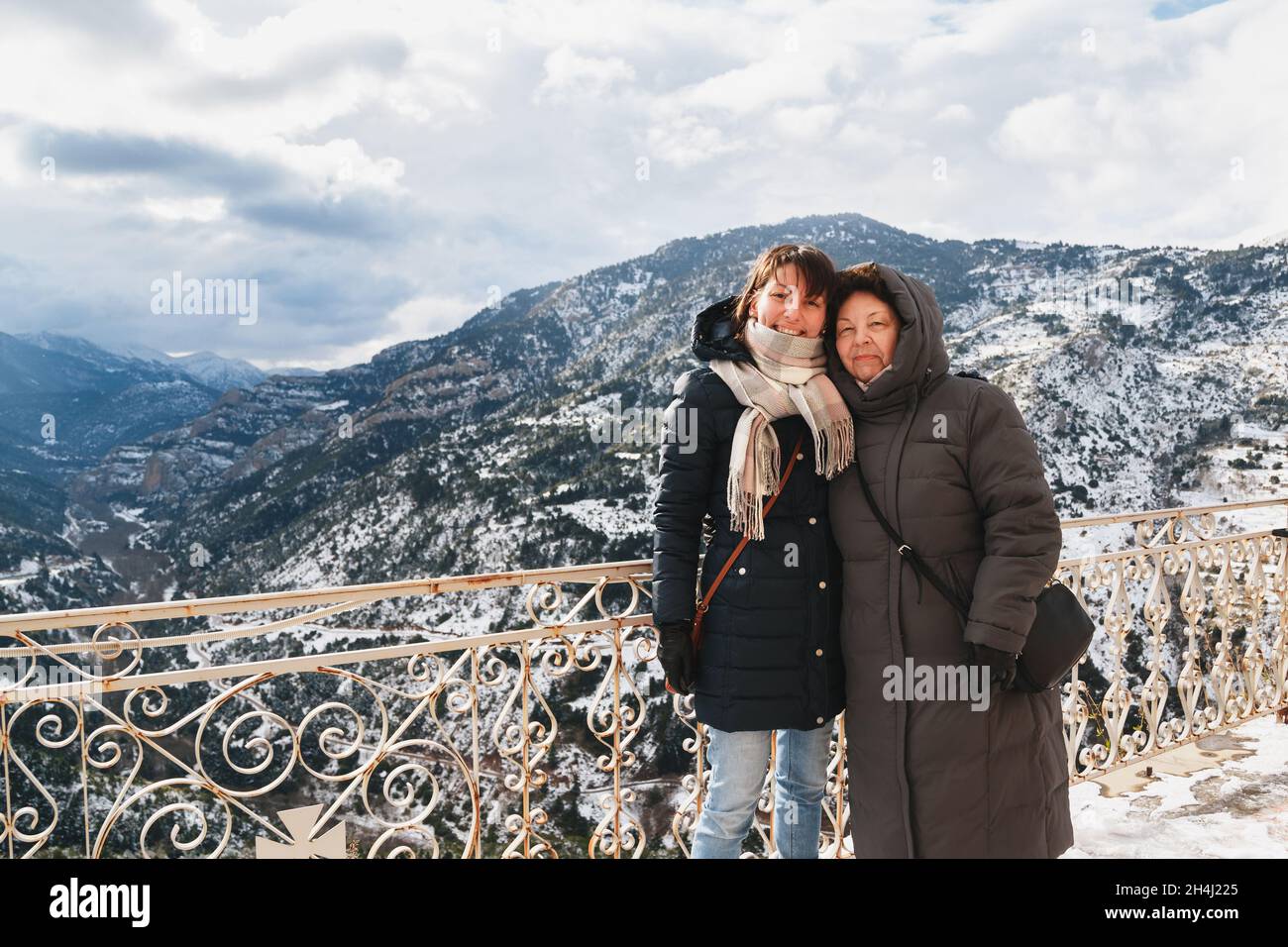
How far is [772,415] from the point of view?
1949 mm

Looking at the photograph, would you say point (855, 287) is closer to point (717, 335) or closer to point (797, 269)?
point (797, 269)

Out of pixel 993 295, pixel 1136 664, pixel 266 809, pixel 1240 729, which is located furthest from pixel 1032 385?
pixel 266 809

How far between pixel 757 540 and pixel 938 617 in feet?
1.63

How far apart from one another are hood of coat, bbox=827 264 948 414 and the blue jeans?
921mm

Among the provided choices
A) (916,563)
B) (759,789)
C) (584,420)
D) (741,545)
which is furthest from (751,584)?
(584,420)

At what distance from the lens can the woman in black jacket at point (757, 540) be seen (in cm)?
194

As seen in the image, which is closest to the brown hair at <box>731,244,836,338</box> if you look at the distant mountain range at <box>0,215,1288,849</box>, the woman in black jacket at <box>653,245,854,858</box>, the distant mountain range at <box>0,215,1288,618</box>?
→ the woman in black jacket at <box>653,245,854,858</box>

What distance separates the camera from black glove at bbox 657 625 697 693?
6.39 feet

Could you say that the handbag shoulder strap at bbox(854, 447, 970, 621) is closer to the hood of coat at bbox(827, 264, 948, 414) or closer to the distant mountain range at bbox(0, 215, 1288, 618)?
the hood of coat at bbox(827, 264, 948, 414)

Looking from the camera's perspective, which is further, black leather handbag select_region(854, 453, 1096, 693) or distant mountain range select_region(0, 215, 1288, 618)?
distant mountain range select_region(0, 215, 1288, 618)

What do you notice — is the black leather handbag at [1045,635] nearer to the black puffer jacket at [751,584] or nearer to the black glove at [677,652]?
the black puffer jacket at [751,584]

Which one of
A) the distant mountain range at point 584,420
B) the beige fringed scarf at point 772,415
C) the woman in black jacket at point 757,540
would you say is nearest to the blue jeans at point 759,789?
the woman in black jacket at point 757,540

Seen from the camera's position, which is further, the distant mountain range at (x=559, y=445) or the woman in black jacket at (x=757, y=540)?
the distant mountain range at (x=559, y=445)

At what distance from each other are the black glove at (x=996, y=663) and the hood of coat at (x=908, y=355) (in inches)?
25.9
